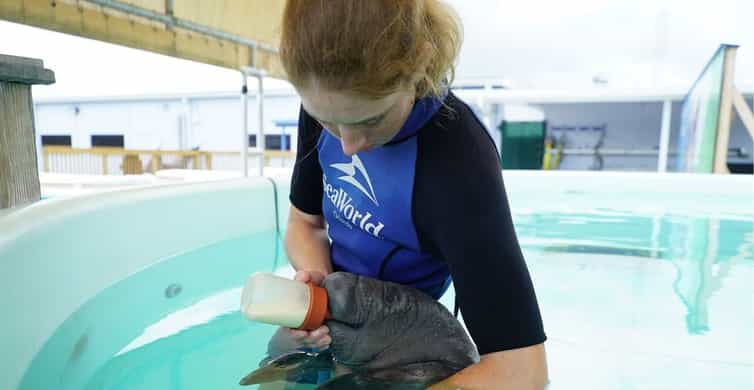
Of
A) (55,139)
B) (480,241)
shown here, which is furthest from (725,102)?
(55,139)

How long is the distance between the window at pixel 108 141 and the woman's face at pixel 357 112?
15.7 m

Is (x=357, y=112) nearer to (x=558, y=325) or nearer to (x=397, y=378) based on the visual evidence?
(x=397, y=378)

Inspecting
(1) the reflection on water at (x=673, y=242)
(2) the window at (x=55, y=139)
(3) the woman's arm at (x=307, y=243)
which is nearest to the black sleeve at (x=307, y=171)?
(3) the woman's arm at (x=307, y=243)

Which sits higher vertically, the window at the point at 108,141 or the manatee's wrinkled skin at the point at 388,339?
the window at the point at 108,141

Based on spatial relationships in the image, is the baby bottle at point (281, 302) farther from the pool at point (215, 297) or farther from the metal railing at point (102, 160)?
the metal railing at point (102, 160)

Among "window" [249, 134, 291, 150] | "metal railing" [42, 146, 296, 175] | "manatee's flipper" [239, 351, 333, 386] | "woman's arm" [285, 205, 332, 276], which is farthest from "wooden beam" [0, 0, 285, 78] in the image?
"window" [249, 134, 291, 150]

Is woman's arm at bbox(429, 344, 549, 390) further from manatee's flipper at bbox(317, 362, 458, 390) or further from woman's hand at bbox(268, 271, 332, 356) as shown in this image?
woman's hand at bbox(268, 271, 332, 356)

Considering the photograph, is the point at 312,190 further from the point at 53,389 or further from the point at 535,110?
the point at 535,110

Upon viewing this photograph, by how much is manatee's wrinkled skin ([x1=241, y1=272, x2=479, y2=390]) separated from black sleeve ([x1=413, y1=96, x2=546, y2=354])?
0.69 feet

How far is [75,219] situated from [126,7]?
4.84ft

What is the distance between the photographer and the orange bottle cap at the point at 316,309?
95cm

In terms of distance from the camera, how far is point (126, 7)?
7.89 feet

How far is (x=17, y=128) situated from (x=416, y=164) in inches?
37.0

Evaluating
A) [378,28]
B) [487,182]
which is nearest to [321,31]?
[378,28]
